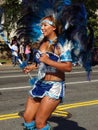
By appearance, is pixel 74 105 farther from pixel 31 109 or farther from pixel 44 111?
pixel 44 111

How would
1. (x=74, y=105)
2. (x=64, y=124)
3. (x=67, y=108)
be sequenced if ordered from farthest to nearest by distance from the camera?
(x=74, y=105) → (x=67, y=108) → (x=64, y=124)

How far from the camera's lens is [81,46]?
6.61 m

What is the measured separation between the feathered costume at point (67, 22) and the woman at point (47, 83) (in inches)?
5.8

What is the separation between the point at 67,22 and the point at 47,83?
3.09 ft

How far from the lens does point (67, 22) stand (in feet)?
21.3

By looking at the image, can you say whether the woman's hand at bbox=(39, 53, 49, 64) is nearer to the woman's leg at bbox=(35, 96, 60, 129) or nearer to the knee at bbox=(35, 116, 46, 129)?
the woman's leg at bbox=(35, 96, 60, 129)

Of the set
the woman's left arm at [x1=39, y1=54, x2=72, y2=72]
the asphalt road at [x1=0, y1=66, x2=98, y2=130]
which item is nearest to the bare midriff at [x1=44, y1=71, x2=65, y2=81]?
the woman's left arm at [x1=39, y1=54, x2=72, y2=72]

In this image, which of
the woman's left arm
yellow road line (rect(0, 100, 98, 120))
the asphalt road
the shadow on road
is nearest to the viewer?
the woman's left arm

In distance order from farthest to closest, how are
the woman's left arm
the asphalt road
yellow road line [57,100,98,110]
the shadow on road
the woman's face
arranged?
1. yellow road line [57,100,98,110]
2. the asphalt road
3. the shadow on road
4. the woman's face
5. the woman's left arm

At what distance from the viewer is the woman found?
6293 millimetres

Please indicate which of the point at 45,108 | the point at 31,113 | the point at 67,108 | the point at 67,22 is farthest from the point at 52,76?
the point at 67,108

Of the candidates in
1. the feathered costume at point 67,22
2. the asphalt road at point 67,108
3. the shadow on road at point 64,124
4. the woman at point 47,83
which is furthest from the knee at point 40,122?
the shadow on road at point 64,124

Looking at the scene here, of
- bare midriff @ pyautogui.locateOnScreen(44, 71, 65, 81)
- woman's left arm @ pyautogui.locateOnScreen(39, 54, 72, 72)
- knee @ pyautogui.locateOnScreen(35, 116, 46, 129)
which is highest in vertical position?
woman's left arm @ pyautogui.locateOnScreen(39, 54, 72, 72)

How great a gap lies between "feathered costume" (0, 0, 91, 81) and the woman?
0.15m
